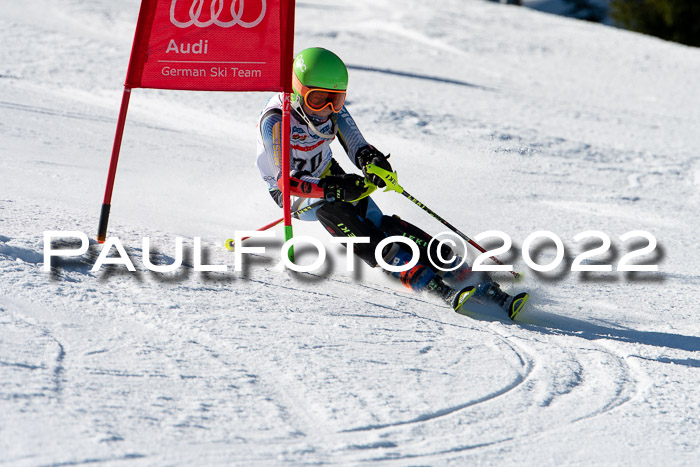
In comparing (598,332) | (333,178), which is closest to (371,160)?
(333,178)

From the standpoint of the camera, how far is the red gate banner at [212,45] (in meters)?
4.27

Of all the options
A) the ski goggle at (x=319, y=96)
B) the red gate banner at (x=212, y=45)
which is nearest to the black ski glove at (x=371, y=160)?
the ski goggle at (x=319, y=96)

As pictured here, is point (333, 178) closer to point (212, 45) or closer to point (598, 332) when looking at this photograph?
point (212, 45)

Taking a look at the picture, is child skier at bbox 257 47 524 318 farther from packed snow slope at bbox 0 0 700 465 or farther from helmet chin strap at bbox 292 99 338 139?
packed snow slope at bbox 0 0 700 465

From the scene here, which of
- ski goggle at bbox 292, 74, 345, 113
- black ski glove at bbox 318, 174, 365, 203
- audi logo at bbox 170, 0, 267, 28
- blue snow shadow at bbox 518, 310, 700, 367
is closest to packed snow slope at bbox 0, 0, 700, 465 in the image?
blue snow shadow at bbox 518, 310, 700, 367

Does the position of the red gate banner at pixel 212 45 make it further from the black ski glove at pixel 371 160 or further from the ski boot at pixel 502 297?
the ski boot at pixel 502 297

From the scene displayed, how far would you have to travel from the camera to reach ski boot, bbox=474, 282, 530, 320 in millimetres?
4309

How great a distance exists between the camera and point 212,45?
4332 millimetres

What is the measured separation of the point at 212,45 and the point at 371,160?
1.31 metres

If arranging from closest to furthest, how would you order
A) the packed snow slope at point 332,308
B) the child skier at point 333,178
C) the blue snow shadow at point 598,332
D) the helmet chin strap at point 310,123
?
the packed snow slope at point 332,308 < the blue snow shadow at point 598,332 < the child skier at point 333,178 < the helmet chin strap at point 310,123

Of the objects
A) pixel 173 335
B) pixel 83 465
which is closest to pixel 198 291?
pixel 173 335

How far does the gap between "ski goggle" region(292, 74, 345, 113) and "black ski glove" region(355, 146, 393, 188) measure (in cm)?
36

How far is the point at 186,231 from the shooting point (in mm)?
5371

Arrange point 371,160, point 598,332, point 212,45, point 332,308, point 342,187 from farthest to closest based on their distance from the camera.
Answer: point 371,160, point 342,187, point 212,45, point 598,332, point 332,308
